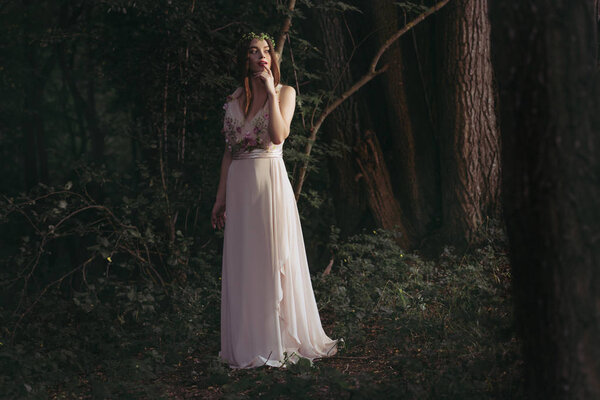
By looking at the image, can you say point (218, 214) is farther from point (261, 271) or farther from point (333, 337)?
point (333, 337)

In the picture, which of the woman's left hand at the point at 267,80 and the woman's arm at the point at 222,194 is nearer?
the woman's left hand at the point at 267,80

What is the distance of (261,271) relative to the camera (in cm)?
523

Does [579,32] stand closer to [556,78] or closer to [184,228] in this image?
[556,78]

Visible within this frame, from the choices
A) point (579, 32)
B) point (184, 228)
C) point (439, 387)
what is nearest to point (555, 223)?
point (579, 32)

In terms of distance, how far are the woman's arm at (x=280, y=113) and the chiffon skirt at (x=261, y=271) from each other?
228mm

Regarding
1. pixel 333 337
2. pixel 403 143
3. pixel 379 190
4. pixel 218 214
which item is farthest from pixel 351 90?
pixel 333 337

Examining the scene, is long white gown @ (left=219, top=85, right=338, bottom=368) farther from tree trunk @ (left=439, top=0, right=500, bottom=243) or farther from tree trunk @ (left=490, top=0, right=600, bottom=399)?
tree trunk @ (left=439, top=0, right=500, bottom=243)

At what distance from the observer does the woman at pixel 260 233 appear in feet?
17.1

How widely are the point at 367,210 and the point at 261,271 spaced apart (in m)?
3.17

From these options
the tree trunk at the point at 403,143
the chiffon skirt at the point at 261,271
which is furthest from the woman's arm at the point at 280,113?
the tree trunk at the point at 403,143

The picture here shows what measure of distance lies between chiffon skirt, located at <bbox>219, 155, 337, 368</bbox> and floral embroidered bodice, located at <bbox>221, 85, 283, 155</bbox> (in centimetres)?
11

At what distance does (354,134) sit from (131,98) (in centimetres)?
299

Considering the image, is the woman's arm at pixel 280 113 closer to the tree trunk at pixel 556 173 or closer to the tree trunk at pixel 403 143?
the tree trunk at pixel 556 173

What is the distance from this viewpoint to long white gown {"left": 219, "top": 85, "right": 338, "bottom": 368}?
17.1ft
